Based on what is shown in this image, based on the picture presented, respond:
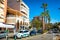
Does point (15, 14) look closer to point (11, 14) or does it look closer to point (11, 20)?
point (11, 14)

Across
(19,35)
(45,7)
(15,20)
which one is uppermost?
(45,7)

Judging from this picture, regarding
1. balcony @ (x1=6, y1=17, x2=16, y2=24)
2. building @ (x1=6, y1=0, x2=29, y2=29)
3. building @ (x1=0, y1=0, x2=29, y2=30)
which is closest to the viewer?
building @ (x1=0, y1=0, x2=29, y2=30)

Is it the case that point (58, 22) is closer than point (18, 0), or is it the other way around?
point (18, 0)

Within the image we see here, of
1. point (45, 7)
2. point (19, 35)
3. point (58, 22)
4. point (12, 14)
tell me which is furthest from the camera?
point (58, 22)

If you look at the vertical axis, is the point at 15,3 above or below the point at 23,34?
above

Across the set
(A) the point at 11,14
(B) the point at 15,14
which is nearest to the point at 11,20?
(A) the point at 11,14

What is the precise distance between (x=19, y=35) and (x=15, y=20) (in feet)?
113

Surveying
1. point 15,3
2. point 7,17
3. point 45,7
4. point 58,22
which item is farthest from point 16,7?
point 58,22

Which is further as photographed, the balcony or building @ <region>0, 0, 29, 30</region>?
the balcony

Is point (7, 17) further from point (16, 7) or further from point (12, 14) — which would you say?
point (16, 7)

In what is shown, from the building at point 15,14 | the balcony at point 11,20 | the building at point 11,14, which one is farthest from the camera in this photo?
the building at point 15,14

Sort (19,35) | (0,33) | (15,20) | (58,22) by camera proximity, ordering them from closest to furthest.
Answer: (0,33)
(19,35)
(15,20)
(58,22)

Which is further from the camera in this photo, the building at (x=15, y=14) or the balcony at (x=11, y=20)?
the building at (x=15, y=14)

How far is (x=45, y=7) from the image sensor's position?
301ft
